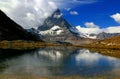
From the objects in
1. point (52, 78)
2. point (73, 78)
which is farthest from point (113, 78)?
point (52, 78)

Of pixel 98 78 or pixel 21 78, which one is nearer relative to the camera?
pixel 21 78

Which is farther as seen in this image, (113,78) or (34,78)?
(113,78)

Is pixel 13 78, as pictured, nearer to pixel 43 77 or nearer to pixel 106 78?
pixel 43 77

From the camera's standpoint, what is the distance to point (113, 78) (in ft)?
202

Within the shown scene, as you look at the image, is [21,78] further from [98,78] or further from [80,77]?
[98,78]

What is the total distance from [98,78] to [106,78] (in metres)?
2.05

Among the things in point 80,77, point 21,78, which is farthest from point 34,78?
point 80,77

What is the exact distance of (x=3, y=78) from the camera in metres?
55.5

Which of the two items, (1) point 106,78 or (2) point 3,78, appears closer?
(2) point 3,78

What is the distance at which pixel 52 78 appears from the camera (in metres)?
58.6

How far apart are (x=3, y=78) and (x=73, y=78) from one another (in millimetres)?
15975

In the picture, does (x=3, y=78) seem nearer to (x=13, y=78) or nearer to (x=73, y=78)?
(x=13, y=78)

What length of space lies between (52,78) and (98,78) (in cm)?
1115

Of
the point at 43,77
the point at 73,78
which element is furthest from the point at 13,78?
the point at 73,78
